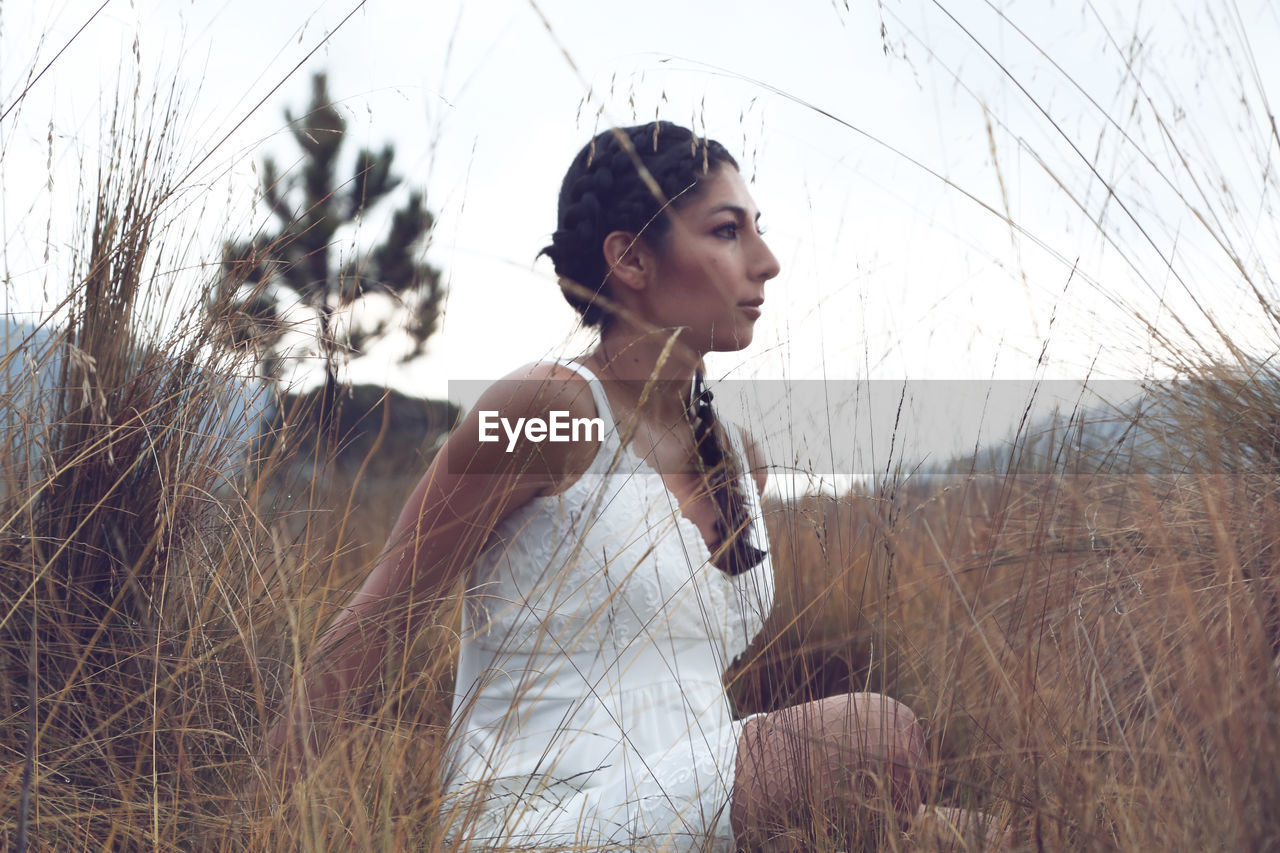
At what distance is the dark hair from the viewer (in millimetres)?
1753

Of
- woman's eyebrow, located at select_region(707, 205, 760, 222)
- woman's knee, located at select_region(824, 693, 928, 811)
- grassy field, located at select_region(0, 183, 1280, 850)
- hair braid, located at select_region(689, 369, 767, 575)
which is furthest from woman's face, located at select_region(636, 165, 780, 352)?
woman's knee, located at select_region(824, 693, 928, 811)

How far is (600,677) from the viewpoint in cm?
120

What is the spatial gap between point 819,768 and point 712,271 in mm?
928

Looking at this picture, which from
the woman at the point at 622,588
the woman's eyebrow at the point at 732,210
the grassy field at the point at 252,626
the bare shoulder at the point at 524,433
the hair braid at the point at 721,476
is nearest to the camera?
the grassy field at the point at 252,626

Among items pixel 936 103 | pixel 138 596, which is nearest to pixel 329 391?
pixel 138 596

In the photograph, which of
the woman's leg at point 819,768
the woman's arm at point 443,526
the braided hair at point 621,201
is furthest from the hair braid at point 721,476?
the woman's leg at point 819,768

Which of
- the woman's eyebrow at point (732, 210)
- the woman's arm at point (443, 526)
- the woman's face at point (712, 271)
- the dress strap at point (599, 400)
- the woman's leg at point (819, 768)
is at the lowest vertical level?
the woman's leg at point (819, 768)

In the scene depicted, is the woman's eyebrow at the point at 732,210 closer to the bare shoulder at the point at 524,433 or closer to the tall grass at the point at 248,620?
the bare shoulder at the point at 524,433

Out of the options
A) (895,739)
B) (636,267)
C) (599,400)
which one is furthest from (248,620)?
(636,267)

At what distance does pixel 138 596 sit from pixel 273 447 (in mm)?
268

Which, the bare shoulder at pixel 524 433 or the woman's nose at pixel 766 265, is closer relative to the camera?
the bare shoulder at pixel 524 433

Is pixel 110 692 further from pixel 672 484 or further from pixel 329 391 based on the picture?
pixel 672 484

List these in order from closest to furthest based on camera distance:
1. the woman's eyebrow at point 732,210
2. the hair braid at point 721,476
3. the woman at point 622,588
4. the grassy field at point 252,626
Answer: the grassy field at point 252,626
the woman at point 622,588
the hair braid at point 721,476
the woman's eyebrow at point 732,210

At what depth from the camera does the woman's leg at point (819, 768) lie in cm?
101
